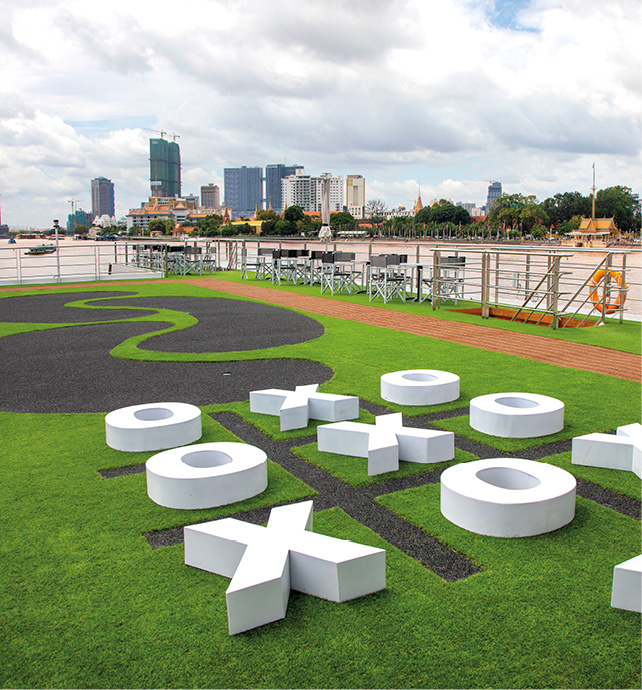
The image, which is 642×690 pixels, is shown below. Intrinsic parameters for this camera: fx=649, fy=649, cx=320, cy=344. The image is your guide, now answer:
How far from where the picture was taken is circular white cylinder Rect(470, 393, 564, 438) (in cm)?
582

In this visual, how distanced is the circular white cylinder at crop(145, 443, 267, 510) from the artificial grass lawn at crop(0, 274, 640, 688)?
0.28 ft

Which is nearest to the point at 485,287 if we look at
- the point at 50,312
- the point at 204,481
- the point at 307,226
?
→ the point at 50,312

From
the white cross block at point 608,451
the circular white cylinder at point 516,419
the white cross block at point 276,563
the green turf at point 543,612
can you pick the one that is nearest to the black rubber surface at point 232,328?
the circular white cylinder at point 516,419

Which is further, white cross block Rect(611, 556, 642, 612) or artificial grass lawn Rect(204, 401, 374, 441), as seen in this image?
artificial grass lawn Rect(204, 401, 374, 441)

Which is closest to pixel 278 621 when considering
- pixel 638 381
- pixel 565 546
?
pixel 565 546

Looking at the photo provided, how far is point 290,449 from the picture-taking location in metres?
5.59

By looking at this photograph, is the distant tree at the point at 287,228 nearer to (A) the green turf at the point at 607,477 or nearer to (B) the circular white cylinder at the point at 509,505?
(A) the green turf at the point at 607,477

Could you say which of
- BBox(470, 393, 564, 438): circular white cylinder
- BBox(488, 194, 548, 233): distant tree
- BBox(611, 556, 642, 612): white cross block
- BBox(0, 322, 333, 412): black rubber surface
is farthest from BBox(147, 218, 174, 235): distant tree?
BBox(611, 556, 642, 612): white cross block

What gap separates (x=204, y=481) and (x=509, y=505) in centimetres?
200

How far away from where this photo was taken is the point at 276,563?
333 cm

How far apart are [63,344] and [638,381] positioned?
349 inches

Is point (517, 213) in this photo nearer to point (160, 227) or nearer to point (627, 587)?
point (160, 227)

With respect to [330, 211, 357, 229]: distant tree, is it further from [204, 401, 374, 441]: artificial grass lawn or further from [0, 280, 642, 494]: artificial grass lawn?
[204, 401, 374, 441]: artificial grass lawn

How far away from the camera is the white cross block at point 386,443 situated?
5020mm
